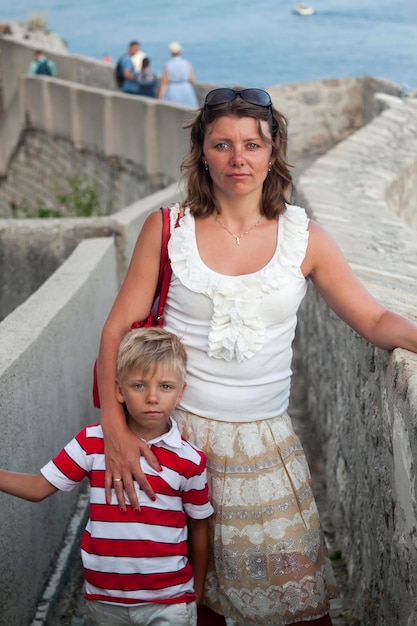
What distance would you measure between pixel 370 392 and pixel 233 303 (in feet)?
2.67

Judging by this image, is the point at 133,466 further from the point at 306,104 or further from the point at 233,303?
the point at 306,104

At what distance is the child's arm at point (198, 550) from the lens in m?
2.91

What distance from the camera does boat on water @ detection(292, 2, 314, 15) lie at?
198ft

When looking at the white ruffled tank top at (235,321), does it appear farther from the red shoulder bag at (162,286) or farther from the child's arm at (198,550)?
the child's arm at (198,550)

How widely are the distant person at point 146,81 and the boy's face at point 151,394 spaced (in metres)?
15.1

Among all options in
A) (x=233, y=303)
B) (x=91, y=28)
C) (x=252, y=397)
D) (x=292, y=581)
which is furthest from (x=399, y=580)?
(x=91, y=28)

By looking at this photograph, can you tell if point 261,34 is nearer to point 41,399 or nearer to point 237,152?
point 41,399

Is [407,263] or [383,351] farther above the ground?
[383,351]

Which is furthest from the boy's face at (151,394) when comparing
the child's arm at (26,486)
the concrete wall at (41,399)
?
the concrete wall at (41,399)

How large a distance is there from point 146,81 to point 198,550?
1515cm

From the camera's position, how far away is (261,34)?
71.2 metres

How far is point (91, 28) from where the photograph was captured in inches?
3187

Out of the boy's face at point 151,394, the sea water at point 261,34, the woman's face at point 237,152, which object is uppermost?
the woman's face at point 237,152

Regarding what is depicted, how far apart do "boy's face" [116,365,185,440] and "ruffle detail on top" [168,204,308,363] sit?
0.15 meters
